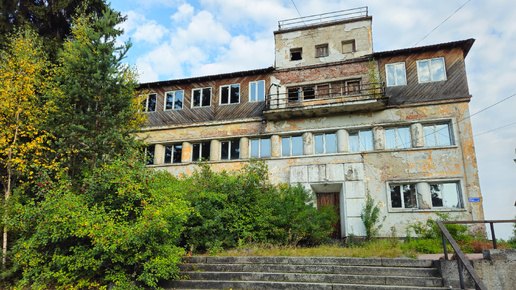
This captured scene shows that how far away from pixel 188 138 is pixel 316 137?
24.4 feet

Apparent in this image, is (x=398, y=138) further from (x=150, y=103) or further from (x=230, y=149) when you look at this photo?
(x=150, y=103)

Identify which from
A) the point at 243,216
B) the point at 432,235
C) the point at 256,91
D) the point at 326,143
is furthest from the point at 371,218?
the point at 256,91

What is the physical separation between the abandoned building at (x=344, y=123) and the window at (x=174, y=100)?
0.22 ft

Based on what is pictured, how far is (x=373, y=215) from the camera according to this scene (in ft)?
51.0

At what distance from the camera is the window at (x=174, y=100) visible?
69.7 feet

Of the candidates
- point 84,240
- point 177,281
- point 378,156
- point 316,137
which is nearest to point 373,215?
point 378,156

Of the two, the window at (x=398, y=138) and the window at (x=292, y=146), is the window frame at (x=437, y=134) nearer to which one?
the window at (x=398, y=138)

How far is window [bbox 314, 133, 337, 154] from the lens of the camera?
703 inches

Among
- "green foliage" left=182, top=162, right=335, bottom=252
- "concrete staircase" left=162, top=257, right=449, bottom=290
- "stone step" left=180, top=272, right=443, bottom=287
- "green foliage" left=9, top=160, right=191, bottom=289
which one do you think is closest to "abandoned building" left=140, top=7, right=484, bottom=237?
"green foliage" left=182, top=162, right=335, bottom=252

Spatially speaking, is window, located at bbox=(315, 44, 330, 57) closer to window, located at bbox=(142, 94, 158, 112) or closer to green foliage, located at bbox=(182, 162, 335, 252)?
green foliage, located at bbox=(182, 162, 335, 252)

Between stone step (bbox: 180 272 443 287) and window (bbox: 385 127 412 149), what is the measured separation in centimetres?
1017

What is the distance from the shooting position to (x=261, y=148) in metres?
19.1

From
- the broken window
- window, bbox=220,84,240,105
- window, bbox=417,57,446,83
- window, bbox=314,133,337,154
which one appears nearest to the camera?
window, bbox=417,57,446,83

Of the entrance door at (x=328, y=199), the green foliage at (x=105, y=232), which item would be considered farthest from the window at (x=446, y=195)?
the green foliage at (x=105, y=232)
